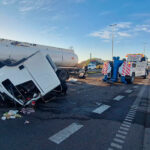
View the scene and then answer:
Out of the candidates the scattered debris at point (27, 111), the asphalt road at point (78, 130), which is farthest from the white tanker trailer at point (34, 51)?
the asphalt road at point (78, 130)

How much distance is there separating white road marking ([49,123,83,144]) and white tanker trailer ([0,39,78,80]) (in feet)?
11.2

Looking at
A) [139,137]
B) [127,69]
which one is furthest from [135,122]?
[127,69]

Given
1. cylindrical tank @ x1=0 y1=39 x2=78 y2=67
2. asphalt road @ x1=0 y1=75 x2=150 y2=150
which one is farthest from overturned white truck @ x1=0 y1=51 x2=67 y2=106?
cylindrical tank @ x1=0 y1=39 x2=78 y2=67

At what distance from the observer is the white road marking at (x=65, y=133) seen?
103 inches

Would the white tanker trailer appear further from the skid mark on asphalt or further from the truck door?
the skid mark on asphalt

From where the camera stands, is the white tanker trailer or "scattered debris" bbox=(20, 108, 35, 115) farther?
the white tanker trailer

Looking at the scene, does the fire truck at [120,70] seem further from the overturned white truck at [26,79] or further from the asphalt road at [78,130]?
the overturned white truck at [26,79]

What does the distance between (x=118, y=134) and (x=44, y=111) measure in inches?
97.7

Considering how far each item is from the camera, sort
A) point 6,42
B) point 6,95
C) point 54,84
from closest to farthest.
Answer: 1. point 6,95
2. point 54,84
3. point 6,42

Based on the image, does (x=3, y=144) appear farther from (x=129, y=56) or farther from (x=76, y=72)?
(x=129, y=56)

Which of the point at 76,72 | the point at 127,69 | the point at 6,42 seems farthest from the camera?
the point at 76,72

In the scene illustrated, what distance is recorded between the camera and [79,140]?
2605mm

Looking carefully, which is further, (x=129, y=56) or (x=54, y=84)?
(x=129, y=56)

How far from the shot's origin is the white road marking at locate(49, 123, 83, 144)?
262 cm
